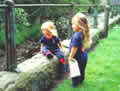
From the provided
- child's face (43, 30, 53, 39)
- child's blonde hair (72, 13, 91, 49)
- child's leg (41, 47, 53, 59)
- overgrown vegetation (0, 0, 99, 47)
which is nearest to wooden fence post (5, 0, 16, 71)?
child's face (43, 30, 53, 39)

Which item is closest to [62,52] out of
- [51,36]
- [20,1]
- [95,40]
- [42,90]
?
[51,36]

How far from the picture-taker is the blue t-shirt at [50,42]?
16.9ft

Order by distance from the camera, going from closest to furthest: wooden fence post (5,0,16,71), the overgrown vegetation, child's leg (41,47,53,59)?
wooden fence post (5,0,16,71) < child's leg (41,47,53,59) < the overgrown vegetation

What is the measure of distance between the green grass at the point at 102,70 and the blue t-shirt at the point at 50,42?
54 cm

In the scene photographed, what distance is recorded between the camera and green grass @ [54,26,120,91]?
16.2ft

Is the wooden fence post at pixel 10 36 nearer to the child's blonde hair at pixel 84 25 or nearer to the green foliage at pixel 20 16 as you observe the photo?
the child's blonde hair at pixel 84 25

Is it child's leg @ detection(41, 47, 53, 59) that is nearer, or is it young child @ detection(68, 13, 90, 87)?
young child @ detection(68, 13, 90, 87)

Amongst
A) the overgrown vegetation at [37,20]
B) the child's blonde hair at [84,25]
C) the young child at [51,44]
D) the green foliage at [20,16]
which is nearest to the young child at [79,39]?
the child's blonde hair at [84,25]

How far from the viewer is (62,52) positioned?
5332 millimetres

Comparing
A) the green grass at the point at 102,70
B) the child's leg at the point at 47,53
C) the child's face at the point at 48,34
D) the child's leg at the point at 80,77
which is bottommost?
the green grass at the point at 102,70

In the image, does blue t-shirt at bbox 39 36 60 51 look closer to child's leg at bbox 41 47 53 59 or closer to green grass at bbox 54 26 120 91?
child's leg at bbox 41 47 53 59

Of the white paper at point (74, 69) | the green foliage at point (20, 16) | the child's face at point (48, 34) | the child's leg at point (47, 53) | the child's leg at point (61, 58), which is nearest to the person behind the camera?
the white paper at point (74, 69)

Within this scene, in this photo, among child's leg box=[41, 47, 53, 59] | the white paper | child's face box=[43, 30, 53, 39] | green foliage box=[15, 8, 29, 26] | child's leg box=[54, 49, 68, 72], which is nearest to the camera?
the white paper

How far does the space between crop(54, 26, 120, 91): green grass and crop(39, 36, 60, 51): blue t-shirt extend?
0.54 m
